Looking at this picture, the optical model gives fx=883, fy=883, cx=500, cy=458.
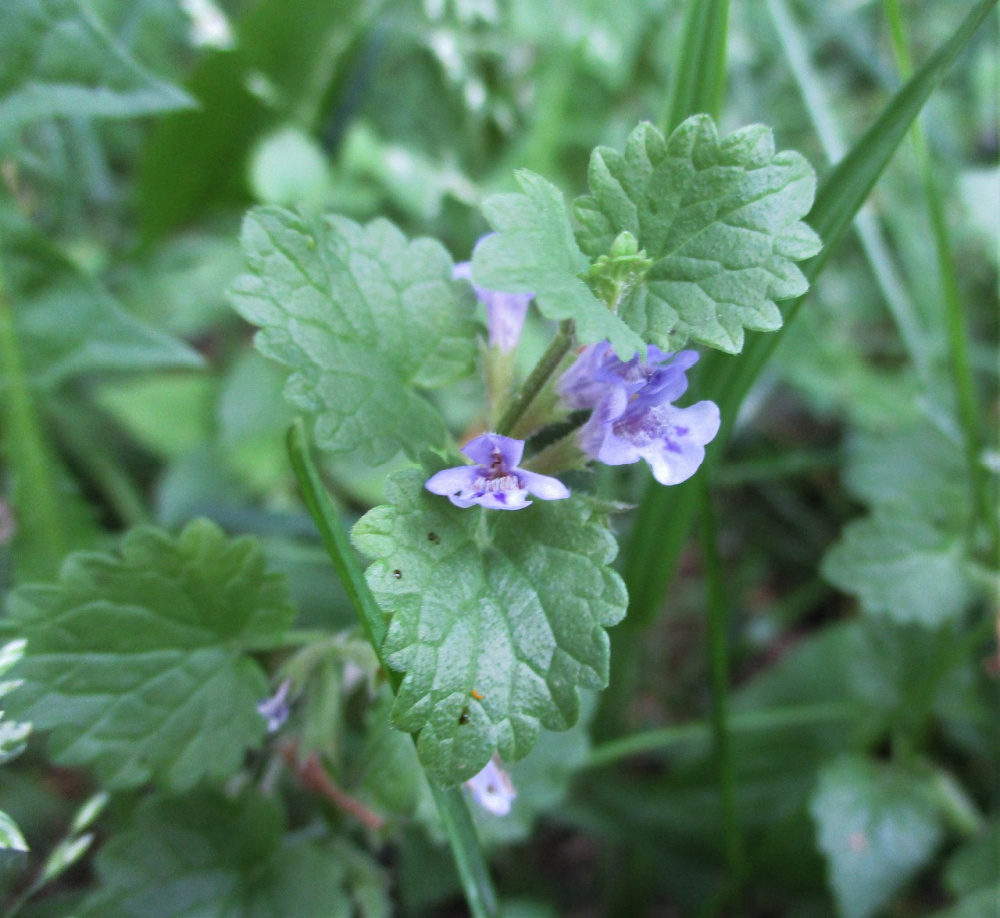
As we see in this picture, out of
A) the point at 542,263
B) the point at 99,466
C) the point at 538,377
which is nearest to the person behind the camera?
the point at 542,263

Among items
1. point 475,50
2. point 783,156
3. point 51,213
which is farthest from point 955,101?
point 51,213

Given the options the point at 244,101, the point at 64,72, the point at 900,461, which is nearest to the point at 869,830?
the point at 900,461

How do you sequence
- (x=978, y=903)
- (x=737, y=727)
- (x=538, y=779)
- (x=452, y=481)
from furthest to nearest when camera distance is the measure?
(x=737, y=727) < (x=978, y=903) < (x=538, y=779) < (x=452, y=481)

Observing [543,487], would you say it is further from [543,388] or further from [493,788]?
[493,788]

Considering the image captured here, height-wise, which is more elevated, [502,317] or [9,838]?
[502,317]

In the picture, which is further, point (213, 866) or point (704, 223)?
point (213, 866)

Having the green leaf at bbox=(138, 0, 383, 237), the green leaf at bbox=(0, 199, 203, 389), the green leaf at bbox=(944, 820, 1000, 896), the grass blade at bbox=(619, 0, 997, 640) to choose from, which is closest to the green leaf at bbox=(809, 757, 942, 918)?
the green leaf at bbox=(944, 820, 1000, 896)

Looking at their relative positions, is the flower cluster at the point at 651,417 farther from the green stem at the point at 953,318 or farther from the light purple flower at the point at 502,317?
the green stem at the point at 953,318
